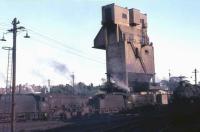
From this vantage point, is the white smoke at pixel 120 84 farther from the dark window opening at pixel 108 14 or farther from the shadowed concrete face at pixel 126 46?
the dark window opening at pixel 108 14

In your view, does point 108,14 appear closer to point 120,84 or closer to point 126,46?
point 126,46

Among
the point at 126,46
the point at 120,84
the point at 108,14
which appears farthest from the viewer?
the point at 108,14

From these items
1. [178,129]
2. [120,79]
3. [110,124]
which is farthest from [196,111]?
[120,79]

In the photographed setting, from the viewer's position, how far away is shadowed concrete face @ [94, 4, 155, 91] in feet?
190

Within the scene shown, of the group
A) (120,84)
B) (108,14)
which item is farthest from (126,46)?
(120,84)

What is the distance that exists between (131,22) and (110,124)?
37.8m

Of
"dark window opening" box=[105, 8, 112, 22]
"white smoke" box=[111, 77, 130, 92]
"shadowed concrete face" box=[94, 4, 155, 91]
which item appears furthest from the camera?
"dark window opening" box=[105, 8, 112, 22]

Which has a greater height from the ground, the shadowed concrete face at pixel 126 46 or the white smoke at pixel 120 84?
the shadowed concrete face at pixel 126 46

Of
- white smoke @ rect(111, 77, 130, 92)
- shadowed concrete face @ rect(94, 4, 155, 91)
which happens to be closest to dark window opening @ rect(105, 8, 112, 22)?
shadowed concrete face @ rect(94, 4, 155, 91)

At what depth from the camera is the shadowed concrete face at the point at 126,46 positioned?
58000 mm

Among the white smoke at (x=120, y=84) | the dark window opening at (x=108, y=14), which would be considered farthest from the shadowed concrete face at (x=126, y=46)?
the white smoke at (x=120, y=84)

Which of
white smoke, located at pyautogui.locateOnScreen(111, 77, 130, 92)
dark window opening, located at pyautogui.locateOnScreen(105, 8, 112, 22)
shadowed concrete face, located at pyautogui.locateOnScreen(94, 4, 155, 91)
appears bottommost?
white smoke, located at pyautogui.locateOnScreen(111, 77, 130, 92)

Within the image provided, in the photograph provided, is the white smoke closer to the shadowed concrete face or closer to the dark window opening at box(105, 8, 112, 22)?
the shadowed concrete face

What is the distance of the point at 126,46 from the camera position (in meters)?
58.3
